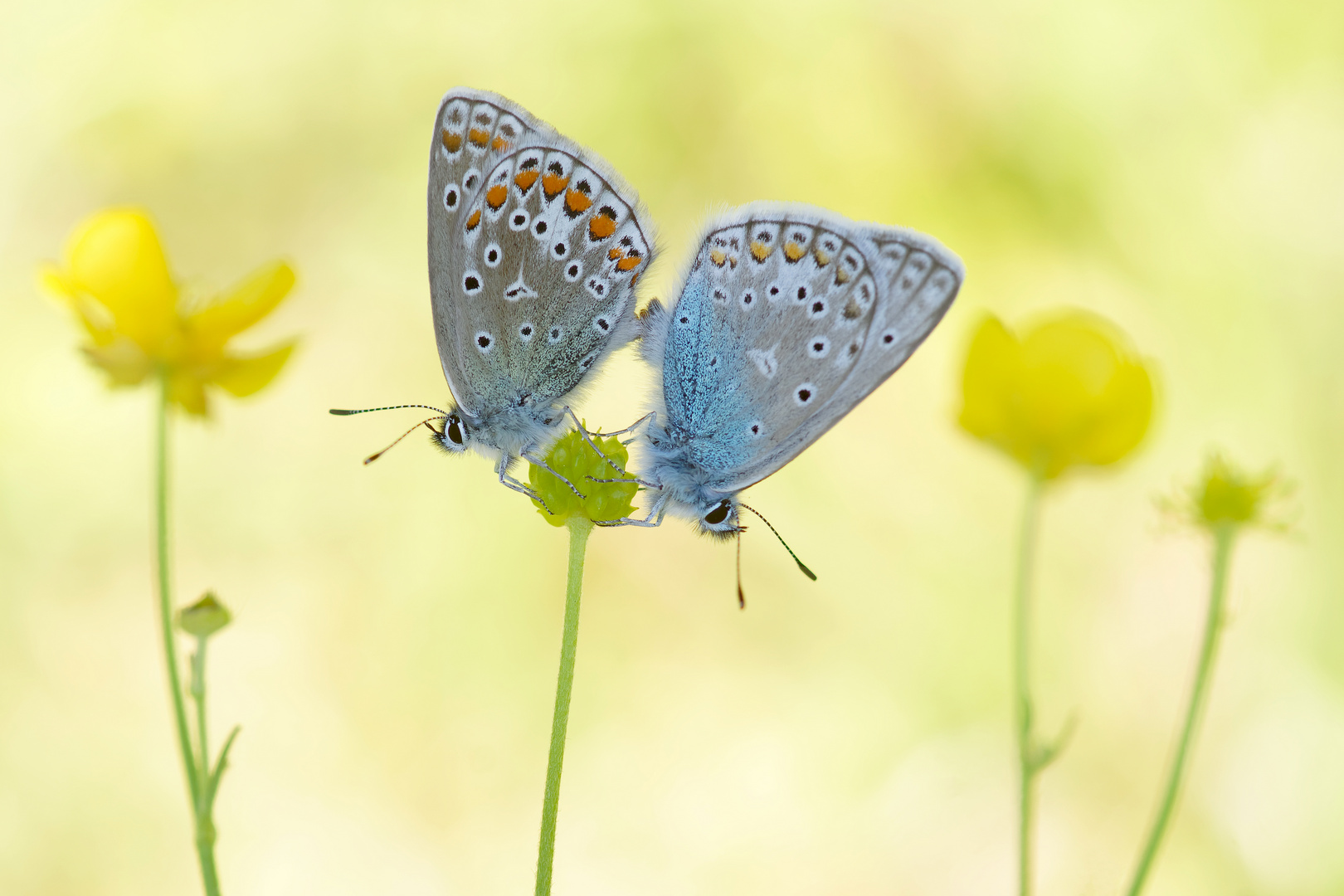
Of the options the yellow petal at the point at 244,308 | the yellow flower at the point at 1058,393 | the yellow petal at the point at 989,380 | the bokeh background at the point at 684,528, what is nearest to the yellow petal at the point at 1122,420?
the yellow flower at the point at 1058,393

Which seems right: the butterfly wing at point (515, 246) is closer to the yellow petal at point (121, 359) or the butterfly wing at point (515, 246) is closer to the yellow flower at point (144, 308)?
the yellow flower at point (144, 308)

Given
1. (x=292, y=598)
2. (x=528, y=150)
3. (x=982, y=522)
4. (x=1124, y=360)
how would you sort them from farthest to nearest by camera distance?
1. (x=982, y=522)
2. (x=292, y=598)
3. (x=1124, y=360)
4. (x=528, y=150)

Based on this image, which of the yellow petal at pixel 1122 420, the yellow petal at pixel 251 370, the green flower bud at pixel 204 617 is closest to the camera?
the green flower bud at pixel 204 617

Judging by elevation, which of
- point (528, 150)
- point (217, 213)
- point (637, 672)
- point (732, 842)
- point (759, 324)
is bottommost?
point (732, 842)

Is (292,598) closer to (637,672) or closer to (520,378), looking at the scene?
(637,672)

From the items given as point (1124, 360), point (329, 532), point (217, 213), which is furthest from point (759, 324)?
point (217, 213)

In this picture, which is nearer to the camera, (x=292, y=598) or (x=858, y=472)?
(x=292, y=598)
